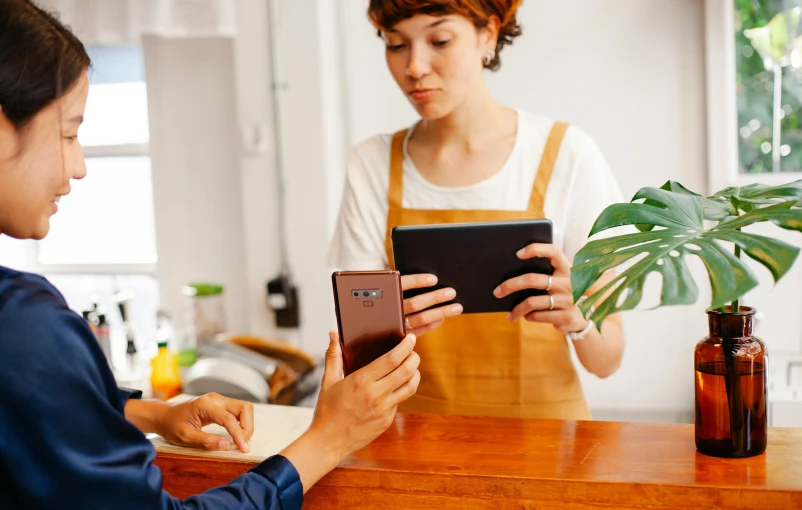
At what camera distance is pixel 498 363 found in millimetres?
1623

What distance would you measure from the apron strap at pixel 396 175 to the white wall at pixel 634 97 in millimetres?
1136

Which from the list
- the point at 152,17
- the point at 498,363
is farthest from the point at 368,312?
the point at 152,17

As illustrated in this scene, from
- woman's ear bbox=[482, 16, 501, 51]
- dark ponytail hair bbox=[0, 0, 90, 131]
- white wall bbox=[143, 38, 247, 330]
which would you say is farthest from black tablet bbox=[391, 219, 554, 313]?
white wall bbox=[143, 38, 247, 330]

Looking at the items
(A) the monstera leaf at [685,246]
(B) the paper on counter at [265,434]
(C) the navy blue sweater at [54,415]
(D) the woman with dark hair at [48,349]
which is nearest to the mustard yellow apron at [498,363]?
(B) the paper on counter at [265,434]

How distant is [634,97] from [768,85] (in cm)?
41

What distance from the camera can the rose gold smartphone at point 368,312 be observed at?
109 centimetres

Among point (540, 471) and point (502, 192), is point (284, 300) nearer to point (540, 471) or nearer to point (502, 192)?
point (502, 192)

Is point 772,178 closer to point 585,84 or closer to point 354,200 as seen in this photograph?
point 585,84

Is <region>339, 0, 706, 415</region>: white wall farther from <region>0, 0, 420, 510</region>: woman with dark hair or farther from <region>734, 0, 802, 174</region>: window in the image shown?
<region>0, 0, 420, 510</region>: woman with dark hair

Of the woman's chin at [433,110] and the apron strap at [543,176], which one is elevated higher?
the woman's chin at [433,110]

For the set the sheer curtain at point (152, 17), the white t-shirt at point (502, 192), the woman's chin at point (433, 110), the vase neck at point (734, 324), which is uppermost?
the sheer curtain at point (152, 17)

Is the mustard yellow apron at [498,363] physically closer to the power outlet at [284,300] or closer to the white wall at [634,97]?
the white wall at [634,97]

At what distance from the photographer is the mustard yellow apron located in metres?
1.60

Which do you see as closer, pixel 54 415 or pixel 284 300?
pixel 54 415
